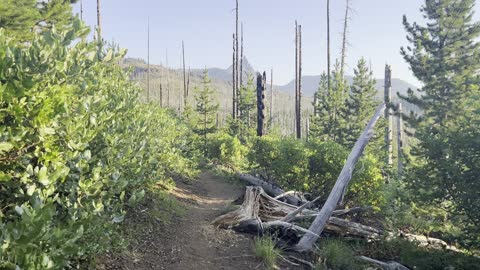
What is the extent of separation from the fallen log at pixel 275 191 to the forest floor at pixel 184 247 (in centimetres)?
246

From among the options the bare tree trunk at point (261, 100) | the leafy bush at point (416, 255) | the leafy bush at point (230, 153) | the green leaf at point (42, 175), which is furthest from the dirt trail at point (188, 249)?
the leafy bush at point (230, 153)

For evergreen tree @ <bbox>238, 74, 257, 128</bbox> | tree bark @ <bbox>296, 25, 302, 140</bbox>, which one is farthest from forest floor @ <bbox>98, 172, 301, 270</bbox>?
evergreen tree @ <bbox>238, 74, 257, 128</bbox>

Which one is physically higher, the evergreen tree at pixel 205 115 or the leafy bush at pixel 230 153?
the evergreen tree at pixel 205 115

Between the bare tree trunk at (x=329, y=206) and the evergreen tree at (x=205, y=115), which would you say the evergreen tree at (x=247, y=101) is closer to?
the evergreen tree at (x=205, y=115)

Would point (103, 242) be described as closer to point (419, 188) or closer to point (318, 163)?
point (419, 188)

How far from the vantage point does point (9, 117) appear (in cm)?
265

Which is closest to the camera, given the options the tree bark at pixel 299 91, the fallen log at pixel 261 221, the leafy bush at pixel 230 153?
the fallen log at pixel 261 221

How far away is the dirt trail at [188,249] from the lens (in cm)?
528

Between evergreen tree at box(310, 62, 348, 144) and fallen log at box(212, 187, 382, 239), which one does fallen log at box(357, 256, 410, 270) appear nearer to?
fallen log at box(212, 187, 382, 239)

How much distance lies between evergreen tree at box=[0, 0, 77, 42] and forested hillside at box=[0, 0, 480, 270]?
0.10 meters

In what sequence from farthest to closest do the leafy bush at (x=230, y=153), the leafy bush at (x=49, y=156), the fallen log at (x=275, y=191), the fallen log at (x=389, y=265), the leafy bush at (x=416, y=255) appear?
the leafy bush at (x=230, y=153)
the fallen log at (x=275, y=191)
the fallen log at (x=389, y=265)
the leafy bush at (x=416, y=255)
the leafy bush at (x=49, y=156)

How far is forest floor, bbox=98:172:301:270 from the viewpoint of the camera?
527 cm

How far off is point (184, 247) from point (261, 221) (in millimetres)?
1840

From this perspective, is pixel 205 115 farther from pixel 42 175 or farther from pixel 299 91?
pixel 42 175
